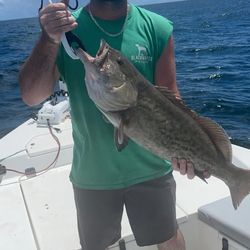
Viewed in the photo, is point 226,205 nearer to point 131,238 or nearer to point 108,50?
point 131,238

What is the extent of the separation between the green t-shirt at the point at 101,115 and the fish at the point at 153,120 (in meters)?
0.23

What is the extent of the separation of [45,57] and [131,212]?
4.04 ft

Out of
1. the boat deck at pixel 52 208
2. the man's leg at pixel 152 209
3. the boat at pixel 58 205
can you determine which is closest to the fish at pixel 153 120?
the man's leg at pixel 152 209

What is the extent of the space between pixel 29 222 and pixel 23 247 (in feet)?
1.16

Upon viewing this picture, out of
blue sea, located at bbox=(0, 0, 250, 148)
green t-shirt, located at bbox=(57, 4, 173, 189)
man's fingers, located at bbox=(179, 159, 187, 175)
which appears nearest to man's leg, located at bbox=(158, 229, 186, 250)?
green t-shirt, located at bbox=(57, 4, 173, 189)

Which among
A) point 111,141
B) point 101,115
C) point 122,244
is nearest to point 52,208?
point 122,244

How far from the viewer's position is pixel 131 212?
2.93 metres

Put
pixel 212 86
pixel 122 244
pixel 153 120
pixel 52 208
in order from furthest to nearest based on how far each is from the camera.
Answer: pixel 212 86 < pixel 52 208 < pixel 122 244 < pixel 153 120

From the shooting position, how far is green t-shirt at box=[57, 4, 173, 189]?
8.40ft

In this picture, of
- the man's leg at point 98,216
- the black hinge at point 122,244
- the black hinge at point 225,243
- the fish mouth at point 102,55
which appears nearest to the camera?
the fish mouth at point 102,55

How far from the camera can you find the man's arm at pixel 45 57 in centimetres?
210

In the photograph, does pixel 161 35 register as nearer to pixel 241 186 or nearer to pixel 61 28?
pixel 61 28

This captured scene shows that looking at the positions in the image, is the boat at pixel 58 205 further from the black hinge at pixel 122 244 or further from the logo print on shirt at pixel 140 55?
the logo print on shirt at pixel 140 55

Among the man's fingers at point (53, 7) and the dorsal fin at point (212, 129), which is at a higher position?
the man's fingers at point (53, 7)
